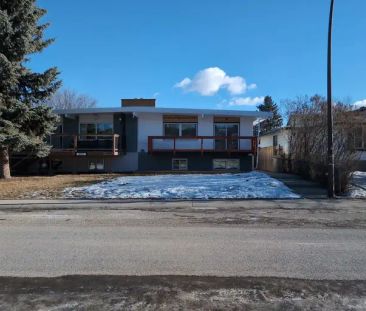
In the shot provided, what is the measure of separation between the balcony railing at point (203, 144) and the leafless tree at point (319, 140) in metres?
3.15

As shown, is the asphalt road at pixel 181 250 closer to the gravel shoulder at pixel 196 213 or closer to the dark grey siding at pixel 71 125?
the gravel shoulder at pixel 196 213

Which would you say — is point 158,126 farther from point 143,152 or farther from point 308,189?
point 308,189

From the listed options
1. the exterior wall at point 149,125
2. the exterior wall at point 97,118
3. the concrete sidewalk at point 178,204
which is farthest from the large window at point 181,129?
the concrete sidewalk at point 178,204

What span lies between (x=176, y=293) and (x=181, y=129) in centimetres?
2741

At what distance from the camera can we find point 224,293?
568cm

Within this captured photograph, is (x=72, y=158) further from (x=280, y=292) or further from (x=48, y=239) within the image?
(x=280, y=292)

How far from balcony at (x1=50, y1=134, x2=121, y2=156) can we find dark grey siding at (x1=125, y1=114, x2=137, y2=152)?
39.8 inches

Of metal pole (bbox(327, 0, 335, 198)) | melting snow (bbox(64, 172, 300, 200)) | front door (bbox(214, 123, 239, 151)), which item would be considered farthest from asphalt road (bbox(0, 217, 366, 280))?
front door (bbox(214, 123, 239, 151))

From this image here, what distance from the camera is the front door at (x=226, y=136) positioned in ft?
104

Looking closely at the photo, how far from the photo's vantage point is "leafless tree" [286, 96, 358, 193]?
19.4m

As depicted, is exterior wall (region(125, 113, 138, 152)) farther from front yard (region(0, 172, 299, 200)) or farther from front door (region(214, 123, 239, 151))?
front yard (region(0, 172, 299, 200))

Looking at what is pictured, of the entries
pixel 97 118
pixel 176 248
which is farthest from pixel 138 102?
pixel 176 248

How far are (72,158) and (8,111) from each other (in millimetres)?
10203

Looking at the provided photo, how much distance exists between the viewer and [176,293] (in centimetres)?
569
